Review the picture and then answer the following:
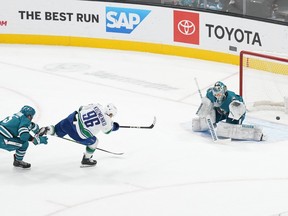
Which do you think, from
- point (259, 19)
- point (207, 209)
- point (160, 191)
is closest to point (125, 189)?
point (160, 191)

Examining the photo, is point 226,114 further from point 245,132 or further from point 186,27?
point 186,27

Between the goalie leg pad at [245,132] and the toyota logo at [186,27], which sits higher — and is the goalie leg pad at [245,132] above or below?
below

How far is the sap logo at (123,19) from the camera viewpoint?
14594mm

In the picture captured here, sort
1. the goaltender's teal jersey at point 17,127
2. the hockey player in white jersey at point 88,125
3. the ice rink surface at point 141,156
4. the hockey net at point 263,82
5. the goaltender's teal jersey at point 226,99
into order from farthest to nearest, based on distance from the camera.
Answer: the hockey net at point 263,82 → the goaltender's teal jersey at point 226,99 → the hockey player in white jersey at point 88,125 → the goaltender's teal jersey at point 17,127 → the ice rink surface at point 141,156

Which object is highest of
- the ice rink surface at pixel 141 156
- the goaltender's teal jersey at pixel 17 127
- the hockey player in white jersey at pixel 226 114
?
the goaltender's teal jersey at pixel 17 127

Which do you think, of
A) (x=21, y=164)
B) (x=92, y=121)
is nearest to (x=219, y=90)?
(x=92, y=121)

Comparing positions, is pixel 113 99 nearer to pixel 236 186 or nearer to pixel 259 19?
pixel 259 19

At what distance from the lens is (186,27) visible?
14125mm

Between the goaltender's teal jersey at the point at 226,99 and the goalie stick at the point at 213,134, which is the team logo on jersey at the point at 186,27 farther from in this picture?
the goalie stick at the point at 213,134

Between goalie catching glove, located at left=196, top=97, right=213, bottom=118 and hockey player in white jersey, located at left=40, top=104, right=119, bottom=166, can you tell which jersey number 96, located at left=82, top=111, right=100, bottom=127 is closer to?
hockey player in white jersey, located at left=40, top=104, right=119, bottom=166

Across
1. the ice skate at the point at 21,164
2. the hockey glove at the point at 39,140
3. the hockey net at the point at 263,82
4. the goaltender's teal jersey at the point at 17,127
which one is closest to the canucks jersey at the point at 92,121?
the hockey glove at the point at 39,140

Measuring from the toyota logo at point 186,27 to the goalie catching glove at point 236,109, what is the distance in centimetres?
401

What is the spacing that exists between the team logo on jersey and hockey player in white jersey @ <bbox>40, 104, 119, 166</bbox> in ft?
16.4

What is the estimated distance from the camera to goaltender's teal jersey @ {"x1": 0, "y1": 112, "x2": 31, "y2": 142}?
902 cm
